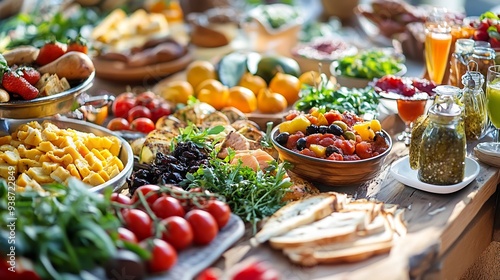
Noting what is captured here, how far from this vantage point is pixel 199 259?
6.20 ft

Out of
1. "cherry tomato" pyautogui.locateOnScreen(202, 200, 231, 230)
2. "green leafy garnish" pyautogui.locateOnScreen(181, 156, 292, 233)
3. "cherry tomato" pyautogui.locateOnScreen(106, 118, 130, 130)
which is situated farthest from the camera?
"cherry tomato" pyautogui.locateOnScreen(106, 118, 130, 130)

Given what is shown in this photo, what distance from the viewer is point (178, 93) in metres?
3.76

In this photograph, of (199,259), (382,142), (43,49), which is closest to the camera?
(199,259)

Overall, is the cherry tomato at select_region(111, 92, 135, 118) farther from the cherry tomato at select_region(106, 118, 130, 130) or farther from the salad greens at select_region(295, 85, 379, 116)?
the salad greens at select_region(295, 85, 379, 116)

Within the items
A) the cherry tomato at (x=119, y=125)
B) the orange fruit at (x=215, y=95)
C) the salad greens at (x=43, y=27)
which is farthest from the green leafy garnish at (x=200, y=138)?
the salad greens at (x=43, y=27)

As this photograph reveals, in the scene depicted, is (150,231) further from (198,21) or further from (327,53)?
(198,21)

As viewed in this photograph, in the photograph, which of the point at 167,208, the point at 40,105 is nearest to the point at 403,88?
the point at 167,208

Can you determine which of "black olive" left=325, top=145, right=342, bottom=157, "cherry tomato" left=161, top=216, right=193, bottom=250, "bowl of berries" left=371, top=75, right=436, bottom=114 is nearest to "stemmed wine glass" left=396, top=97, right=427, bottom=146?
"bowl of berries" left=371, top=75, right=436, bottom=114

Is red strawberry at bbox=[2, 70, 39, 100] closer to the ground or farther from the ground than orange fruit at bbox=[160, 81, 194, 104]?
farther from the ground

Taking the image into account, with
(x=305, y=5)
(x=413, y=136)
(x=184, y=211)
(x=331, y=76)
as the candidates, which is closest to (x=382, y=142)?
(x=413, y=136)

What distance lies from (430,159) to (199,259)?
985 millimetres

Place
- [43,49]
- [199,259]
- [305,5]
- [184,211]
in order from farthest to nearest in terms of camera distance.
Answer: [305,5], [43,49], [184,211], [199,259]

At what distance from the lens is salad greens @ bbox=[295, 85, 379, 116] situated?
3000 millimetres

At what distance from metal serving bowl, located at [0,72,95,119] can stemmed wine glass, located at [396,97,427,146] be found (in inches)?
55.0
